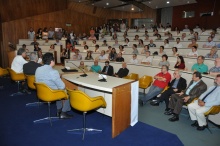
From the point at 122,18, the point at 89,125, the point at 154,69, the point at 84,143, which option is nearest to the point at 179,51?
the point at 154,69

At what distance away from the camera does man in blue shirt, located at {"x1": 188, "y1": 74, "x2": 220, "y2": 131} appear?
3256 millimetres

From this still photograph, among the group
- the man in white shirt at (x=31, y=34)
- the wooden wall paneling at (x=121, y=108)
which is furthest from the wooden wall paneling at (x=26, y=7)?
the wooden wall paneling at (x=121, y=108)

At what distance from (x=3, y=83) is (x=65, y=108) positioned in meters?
4.17

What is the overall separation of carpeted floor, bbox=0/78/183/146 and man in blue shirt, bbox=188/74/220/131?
0.63 metres

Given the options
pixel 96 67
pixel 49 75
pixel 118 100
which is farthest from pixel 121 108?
pixel 96 67

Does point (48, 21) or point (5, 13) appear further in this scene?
point (48, 21)

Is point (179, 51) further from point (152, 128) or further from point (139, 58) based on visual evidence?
point (152, 128)

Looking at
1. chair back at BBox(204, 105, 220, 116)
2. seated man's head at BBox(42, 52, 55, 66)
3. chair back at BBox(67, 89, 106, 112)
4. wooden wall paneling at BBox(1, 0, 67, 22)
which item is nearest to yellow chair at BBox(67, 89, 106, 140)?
chair back at BBox(67, 89, 106, 112)

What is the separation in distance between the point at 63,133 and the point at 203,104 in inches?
101

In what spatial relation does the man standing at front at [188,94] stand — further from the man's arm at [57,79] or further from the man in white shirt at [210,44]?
the man in white shirt at [210,44]

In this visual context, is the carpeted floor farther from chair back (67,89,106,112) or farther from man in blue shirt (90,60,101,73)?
man in blue shirt (90,60,101,73)

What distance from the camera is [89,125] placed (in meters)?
3.53

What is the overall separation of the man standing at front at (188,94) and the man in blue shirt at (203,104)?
7.0 inches

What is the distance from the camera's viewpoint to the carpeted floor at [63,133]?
9.54ft
